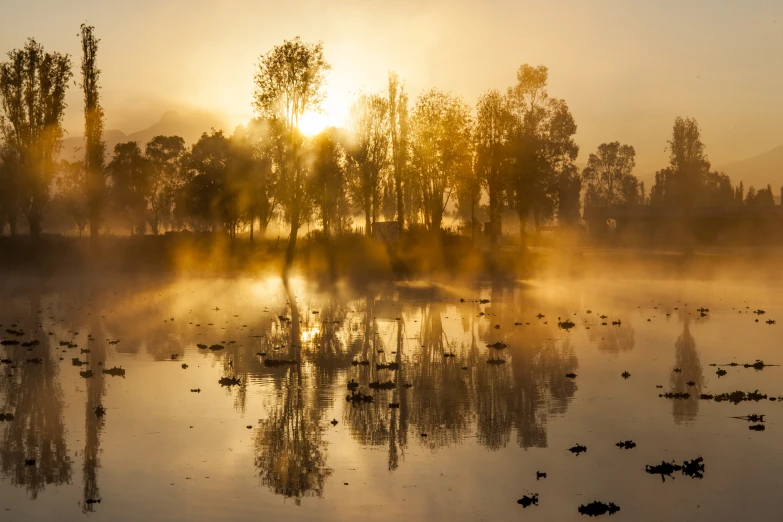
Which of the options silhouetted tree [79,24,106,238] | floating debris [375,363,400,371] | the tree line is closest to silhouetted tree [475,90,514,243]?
the tree line

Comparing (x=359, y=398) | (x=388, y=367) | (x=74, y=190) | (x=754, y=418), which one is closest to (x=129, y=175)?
(x=74, y=190)

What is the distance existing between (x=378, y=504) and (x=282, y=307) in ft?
102

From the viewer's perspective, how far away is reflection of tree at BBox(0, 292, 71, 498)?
1380 centimetres

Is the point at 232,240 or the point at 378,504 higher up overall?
the point at 232,240

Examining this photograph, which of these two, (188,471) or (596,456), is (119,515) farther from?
(596,456)

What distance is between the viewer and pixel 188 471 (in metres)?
14.0

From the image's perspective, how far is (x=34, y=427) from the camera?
16.9 meters

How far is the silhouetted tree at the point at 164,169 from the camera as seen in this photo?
14638cm

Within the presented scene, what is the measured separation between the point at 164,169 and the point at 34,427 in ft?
450

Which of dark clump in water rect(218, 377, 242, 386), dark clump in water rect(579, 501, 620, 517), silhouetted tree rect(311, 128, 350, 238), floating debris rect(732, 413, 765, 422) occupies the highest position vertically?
silhouetted tree rect(311, 128, 350, 238)

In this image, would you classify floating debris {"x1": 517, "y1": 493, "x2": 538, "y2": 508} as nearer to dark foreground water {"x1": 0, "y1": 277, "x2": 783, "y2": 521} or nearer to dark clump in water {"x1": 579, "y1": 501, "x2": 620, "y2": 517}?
dark foreground water {"x1": 0, "y1": 277, "x2": 783, "y2": 521}

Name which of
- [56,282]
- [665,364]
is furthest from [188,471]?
[56,282]

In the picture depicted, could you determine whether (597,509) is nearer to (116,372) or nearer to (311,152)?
(116,372)

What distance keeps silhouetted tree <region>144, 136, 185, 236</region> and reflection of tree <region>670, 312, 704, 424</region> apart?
126141mm
